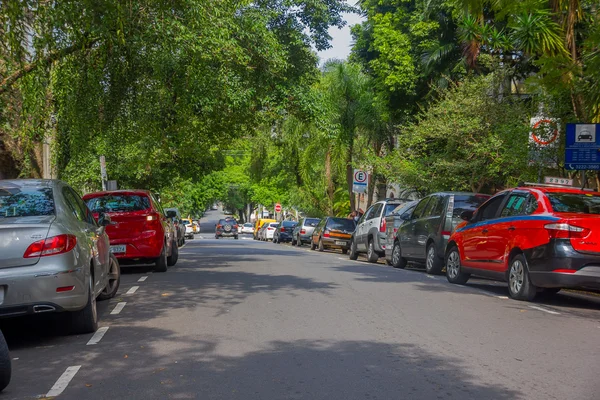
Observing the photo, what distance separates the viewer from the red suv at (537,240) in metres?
10.9

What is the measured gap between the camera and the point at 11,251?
25.5ft

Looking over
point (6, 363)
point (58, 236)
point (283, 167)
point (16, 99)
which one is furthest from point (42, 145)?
point (283, 167)

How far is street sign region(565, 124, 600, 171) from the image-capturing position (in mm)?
14555

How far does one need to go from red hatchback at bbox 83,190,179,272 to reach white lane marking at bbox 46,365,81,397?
30.1 feet

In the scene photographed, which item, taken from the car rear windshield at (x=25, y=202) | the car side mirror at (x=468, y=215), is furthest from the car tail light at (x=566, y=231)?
the car rear windshield at (x=25, y=202)

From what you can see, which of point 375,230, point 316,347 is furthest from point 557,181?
point 316,347

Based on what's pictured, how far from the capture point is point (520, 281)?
471 inches

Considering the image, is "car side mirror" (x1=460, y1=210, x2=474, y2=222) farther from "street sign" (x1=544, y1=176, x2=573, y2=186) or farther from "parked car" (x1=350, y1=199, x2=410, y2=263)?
"parked car" (x1=350, y1=199, x2=410, y2=263)

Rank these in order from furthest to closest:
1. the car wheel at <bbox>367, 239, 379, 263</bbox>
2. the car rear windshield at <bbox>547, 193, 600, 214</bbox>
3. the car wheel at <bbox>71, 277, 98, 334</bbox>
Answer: the car wheel at <bbox>367, 239, 379, 263</bbox>, the car rear windshield at <bbox>547, 193, 600, 214</bbox>, the car wheel at <bbox>71, 277, 98, 334</bbox>

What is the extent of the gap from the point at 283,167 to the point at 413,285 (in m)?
35.4

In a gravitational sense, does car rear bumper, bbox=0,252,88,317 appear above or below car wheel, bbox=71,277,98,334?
above

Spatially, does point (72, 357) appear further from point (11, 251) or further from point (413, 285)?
point (413, 285)

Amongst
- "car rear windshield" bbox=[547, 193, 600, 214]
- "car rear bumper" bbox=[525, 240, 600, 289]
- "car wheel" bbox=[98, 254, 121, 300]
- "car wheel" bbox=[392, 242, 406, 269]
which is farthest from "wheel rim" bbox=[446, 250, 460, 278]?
"car wheel" bbox=[98, 254, 121, 300]

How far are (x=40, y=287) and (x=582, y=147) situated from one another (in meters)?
10.5
